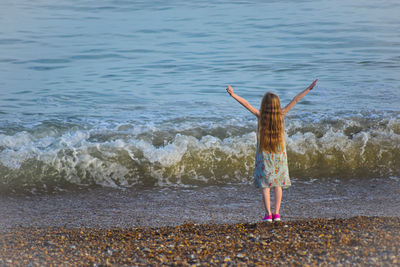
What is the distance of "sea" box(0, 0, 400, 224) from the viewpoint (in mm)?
7605

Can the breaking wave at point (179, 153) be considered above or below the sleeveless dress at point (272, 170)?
below

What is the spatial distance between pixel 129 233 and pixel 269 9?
2103cm

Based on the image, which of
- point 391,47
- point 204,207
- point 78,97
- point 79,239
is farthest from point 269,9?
point 79,239

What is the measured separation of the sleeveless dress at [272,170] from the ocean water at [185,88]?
6.49 feet

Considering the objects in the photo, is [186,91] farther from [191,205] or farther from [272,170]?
[272,170]

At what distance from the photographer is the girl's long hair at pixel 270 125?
17.1ft

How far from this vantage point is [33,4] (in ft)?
82.9

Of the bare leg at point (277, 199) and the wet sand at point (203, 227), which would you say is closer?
the wet sand at point (203, 227)

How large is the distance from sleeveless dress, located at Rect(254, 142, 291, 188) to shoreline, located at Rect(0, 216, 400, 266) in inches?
17.5

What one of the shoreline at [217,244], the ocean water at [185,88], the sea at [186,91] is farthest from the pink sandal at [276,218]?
the ocean water at [185,88]

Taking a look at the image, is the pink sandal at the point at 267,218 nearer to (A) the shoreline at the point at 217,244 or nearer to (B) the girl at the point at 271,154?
(B) the girl at the point at 271,154

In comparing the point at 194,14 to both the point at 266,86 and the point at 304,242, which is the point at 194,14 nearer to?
the point at 266,86

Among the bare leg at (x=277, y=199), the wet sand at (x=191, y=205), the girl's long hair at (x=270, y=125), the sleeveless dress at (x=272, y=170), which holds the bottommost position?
the wet sand at (x=191, y=205)

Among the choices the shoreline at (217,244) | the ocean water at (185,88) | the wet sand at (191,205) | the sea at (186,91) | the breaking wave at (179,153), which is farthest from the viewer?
the ocean water at (185,88)
